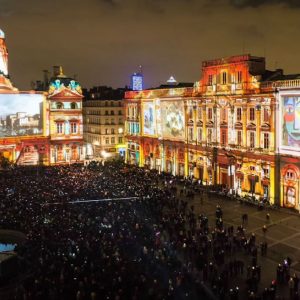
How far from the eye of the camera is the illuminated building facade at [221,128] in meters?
48.9

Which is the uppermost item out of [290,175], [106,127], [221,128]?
[106,127]

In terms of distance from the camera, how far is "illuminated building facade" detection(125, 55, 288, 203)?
4894cm

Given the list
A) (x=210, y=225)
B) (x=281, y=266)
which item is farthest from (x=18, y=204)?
(x=281, y=266)

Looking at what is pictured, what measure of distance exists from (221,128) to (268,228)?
1988 cm

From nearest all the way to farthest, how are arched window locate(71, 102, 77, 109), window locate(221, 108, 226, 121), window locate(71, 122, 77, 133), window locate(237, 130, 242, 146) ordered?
window locate(237, 130, 242, 146)
window locate(221, 108, 226, 121)
arched window locate(71, 102, 77, 109)
window locate(71, 122, 77, 133)

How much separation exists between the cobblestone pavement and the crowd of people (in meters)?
1.23

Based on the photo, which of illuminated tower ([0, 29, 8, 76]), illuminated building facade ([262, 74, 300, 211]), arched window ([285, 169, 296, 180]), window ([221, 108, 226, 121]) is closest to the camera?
illuminated building facade ([262, 74, 300, 211])

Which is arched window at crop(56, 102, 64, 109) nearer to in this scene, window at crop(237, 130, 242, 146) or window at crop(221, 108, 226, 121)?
window at crop(221, 108, 226, 121)

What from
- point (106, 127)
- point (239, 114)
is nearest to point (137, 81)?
point (106, 127)

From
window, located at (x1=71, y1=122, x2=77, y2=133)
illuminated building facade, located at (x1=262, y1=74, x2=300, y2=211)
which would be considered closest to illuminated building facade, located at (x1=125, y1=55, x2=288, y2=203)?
illuminated building facade, located at (x1=262, y1=74, x2=300, y2=211)

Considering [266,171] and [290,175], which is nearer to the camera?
[290,175]

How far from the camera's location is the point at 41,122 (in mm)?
76500

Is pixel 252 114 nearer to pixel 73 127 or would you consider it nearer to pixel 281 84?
pixel 281 84

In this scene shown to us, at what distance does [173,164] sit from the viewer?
2621 inches
